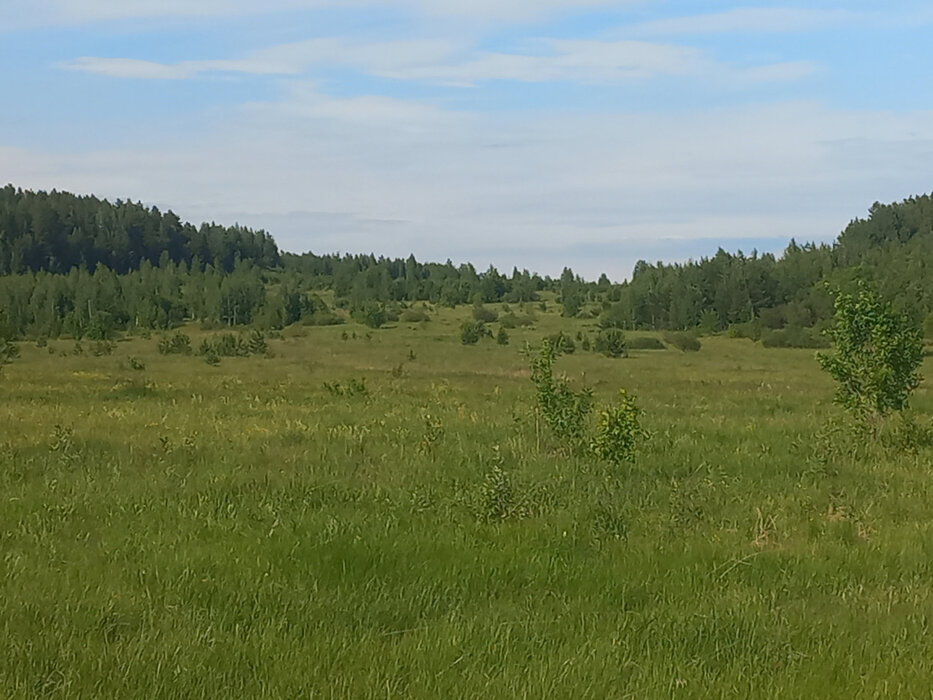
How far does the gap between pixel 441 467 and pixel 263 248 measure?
170m

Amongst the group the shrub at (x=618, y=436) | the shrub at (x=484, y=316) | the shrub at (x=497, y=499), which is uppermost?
the shrub at (x=484, y=316)

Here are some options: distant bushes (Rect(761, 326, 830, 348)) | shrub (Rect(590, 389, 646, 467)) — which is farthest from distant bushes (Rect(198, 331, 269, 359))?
shrub (Rect(590, 389, 646, 467))

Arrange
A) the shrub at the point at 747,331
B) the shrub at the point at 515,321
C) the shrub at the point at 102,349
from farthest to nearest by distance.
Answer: the shrub at the point at 515,321 → the shrub at the point at 747,331 → the shrub at the point at 102,349

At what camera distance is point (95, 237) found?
442 feet

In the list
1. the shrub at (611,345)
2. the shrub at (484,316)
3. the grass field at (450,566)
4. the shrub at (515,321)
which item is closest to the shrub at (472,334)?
the shrub at (611,345)

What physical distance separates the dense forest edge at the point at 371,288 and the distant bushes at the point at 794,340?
13 cm

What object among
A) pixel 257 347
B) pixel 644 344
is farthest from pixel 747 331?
pixel 257 347

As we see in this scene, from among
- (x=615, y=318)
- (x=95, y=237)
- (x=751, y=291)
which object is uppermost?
(x=95, y=237)

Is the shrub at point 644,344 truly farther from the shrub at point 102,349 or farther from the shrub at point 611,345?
the shrub at point 102,349

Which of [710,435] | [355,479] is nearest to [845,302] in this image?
[710,435]

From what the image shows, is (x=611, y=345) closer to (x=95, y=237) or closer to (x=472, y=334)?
(x=472, y=334)

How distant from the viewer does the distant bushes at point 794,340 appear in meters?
60.2

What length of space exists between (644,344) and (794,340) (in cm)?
1064

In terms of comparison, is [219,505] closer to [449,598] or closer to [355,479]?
[355,479]
